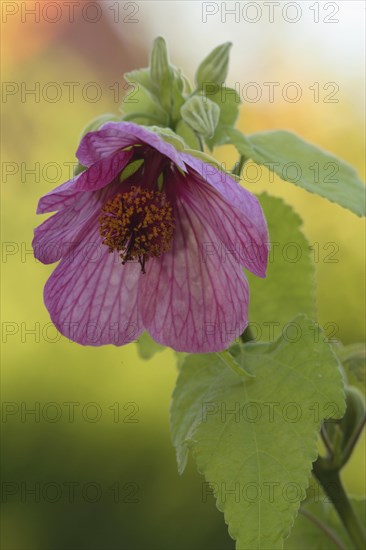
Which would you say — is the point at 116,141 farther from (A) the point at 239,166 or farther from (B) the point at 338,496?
(B) the point at 338,496

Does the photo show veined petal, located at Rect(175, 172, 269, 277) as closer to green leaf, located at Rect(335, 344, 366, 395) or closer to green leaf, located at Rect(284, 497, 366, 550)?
green leaf, located at Rect(335, 344, 366, 395)

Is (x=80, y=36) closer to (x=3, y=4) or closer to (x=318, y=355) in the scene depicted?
(x=3, y=4)

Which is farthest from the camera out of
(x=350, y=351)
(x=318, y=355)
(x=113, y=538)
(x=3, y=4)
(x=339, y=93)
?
(x=3, y=4)

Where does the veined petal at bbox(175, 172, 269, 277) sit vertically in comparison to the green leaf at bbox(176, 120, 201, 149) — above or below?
below

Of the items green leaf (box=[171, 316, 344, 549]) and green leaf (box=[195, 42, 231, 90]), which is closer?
green leaf (box=[171, 316, 344, 549])

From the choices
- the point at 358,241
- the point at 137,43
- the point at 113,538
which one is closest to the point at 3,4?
the point at 137,43

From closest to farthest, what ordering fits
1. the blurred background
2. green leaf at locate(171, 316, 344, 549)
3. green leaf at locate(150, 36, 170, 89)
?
green leaf at locate(171, 316, 344, 549) → green leaf at locate(150, 36, 170, 89) → the blurred background

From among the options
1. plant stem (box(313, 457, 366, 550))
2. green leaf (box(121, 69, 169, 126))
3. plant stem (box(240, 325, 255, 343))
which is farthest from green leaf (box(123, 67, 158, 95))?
plant stem (box(313, 457, 366, 550))

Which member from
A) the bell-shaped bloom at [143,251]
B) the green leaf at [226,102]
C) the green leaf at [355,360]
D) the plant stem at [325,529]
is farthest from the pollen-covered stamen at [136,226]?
the plant stem at [325,529]
